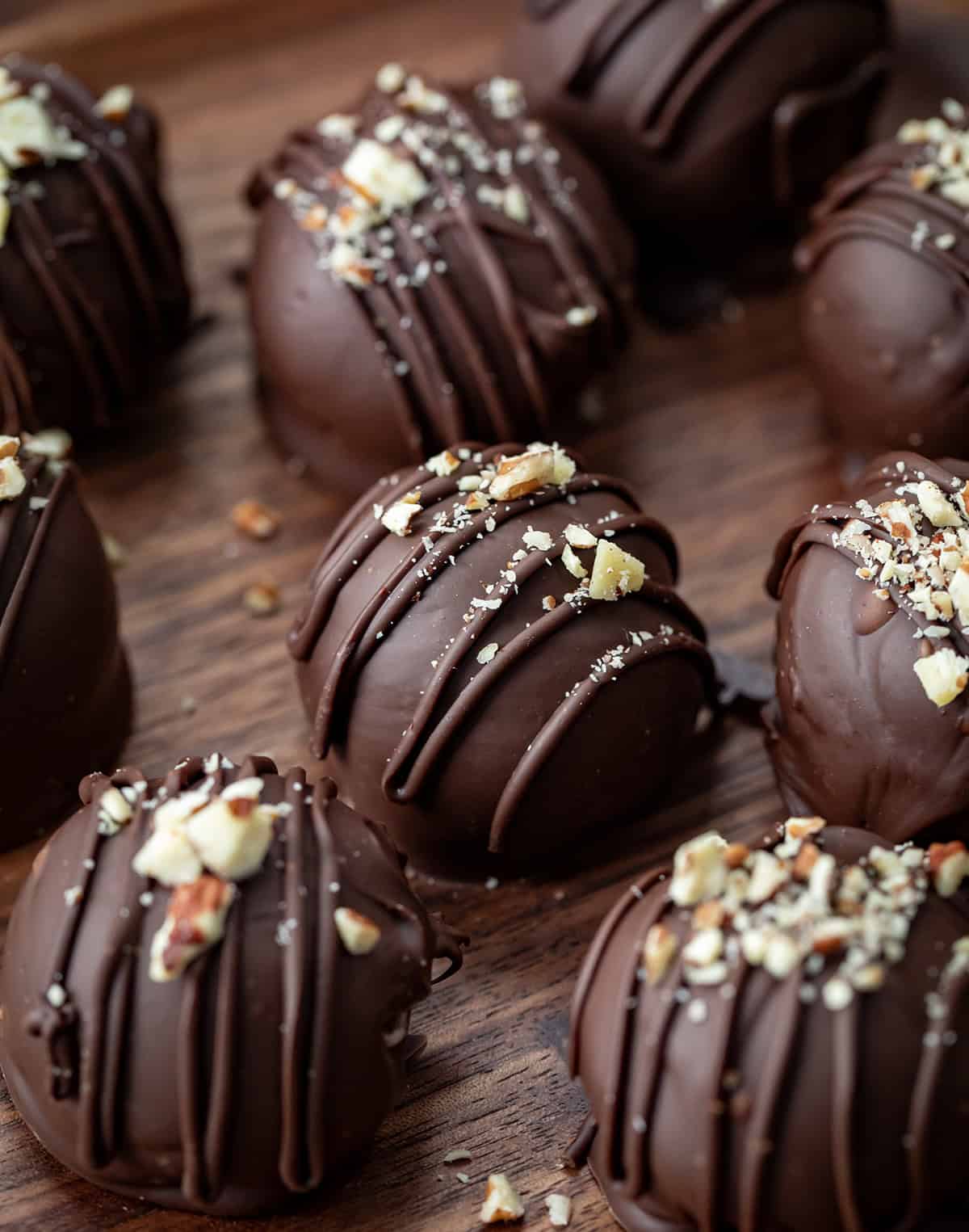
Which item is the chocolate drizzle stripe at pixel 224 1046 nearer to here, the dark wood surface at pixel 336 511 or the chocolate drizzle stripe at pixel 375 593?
the dark wood surface at pixel 336 511

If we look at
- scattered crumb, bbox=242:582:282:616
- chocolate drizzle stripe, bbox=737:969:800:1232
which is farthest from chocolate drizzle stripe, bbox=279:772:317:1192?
scattered crumb, bbox=242:582:282:616

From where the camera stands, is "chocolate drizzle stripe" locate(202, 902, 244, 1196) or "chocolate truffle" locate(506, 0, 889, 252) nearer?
"chocolate drizzle stripe" locate(202, 902, 244, 1196)

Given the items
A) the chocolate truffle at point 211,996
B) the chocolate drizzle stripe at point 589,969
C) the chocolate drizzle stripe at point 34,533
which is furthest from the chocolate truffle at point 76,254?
the chocolate drizzle stripe at point 589,969

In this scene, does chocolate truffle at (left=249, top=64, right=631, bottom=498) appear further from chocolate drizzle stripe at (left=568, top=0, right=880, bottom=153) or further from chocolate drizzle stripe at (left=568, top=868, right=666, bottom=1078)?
chocolate drizzle stripe at (left=568, top=868, right=666, bottom=1078)

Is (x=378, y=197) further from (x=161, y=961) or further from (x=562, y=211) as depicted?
(x=161, y=961)

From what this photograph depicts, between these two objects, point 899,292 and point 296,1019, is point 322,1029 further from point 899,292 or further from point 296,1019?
point 899,292

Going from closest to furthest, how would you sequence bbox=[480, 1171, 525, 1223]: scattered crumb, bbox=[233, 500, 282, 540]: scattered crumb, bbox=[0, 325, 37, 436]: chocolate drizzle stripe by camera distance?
bbox=[480, 1171, 525, 1223]: scattered crumb, bbox=[0, 325, 37, 436]: chocolate drizzle stripe, bbox=[233, 500, 282, 540]: scattered crumb

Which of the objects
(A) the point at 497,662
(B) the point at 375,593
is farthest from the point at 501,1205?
(B) the point at 375,593
